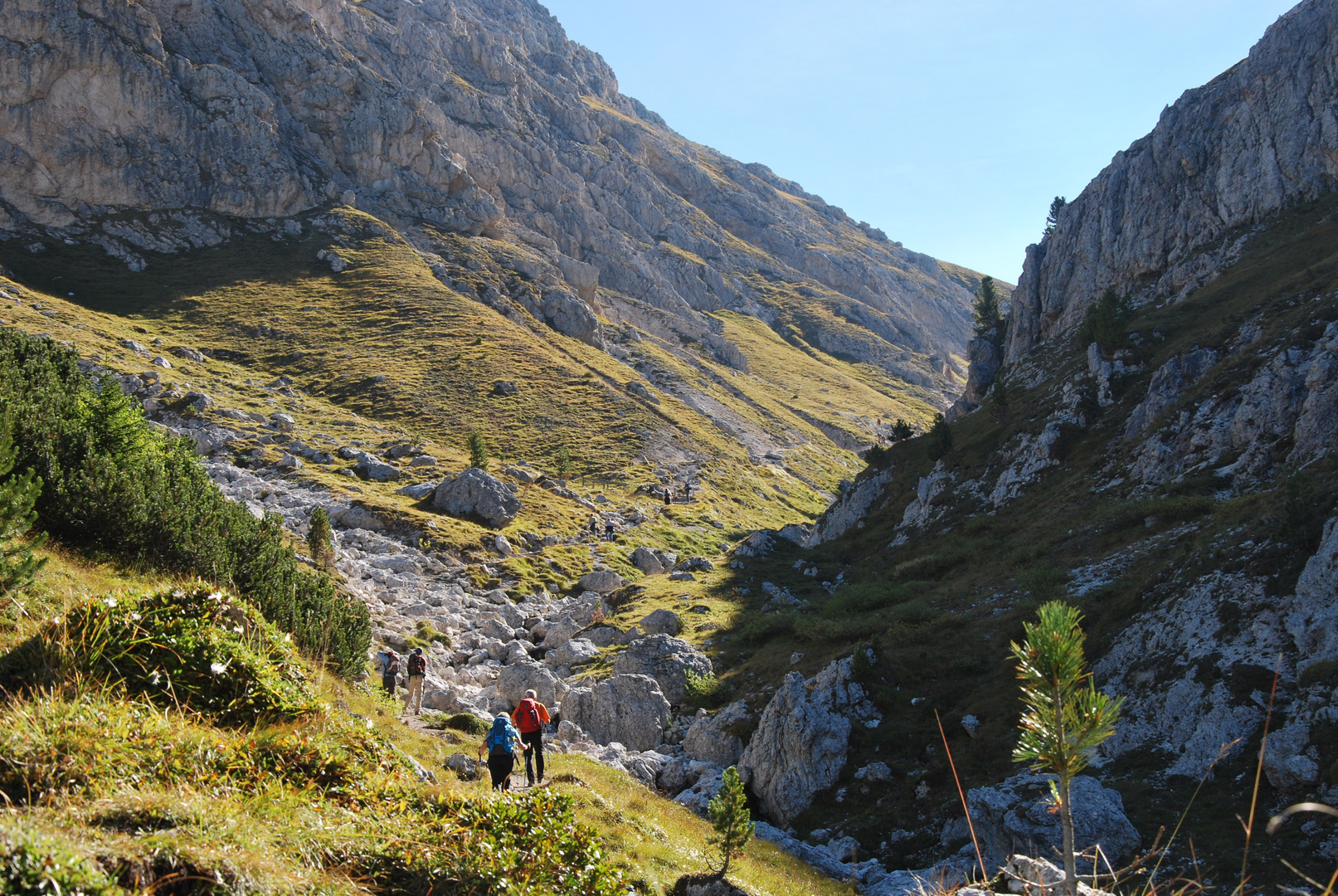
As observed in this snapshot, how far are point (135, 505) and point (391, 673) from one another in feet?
34.9

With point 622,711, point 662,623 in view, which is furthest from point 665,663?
point 662,623

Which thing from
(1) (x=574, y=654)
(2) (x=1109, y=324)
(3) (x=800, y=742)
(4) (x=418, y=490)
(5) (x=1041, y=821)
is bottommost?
(4) (x=418, y=490)

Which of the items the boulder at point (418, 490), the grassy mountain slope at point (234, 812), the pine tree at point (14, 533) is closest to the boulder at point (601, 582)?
the boulder at point (418, 490)

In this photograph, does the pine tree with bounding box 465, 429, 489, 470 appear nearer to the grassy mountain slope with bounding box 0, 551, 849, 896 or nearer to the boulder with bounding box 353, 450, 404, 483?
the boulder with bounding box 353, 450, 404, 483

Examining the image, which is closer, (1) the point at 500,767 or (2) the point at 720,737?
(1) the point at 500,767

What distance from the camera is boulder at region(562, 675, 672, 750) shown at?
2667 cm

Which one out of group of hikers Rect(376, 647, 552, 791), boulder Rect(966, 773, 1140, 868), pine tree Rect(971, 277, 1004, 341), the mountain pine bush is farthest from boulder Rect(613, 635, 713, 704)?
pine tree Rect(971, 277, 1004, 341)

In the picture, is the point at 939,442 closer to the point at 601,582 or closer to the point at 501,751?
the point at 601,582

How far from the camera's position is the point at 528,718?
49.6ft

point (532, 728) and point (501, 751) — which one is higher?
point (501, 751)

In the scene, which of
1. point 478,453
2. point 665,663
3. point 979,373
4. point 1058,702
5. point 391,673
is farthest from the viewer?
point 979,373

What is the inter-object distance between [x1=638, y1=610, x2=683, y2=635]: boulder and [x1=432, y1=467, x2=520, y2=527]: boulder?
850 inches

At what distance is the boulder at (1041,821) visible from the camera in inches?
547

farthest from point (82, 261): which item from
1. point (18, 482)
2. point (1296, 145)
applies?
point (1296, 145)
